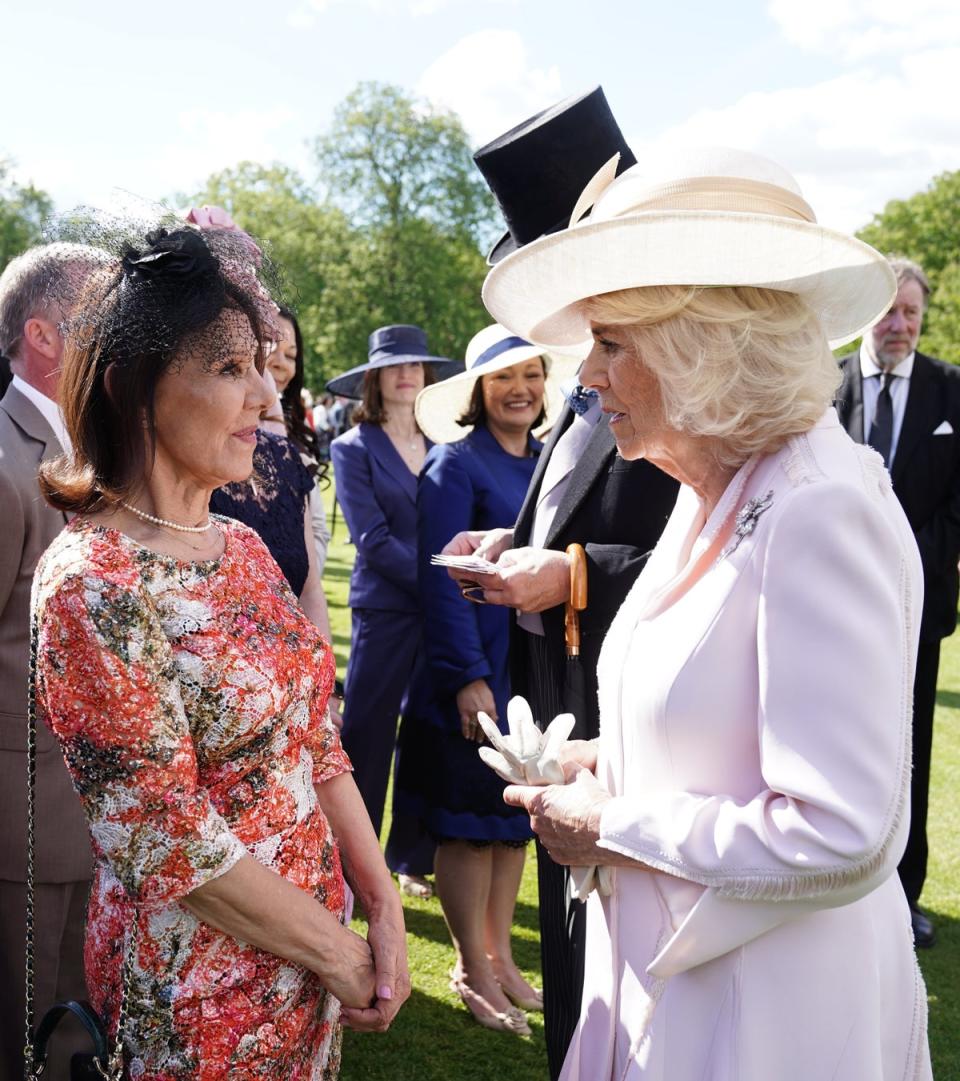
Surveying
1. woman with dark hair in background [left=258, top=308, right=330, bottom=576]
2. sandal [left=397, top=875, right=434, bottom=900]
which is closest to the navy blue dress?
woman with dark hair in background [left=258, top=308, right=330, bottom=576]

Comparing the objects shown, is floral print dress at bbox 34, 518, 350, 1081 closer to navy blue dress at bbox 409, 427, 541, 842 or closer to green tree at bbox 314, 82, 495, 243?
navy blue dress at bbox 409, 427, 541, 842

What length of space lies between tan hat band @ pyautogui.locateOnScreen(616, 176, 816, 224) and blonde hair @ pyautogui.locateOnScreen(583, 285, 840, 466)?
0.13 metres

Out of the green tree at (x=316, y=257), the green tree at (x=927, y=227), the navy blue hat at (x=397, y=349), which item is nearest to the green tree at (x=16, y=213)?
the green tree at (x=316, y=257)

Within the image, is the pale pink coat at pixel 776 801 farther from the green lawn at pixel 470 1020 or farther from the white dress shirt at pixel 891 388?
the white dress shirt at pixel 891 388

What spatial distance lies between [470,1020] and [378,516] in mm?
2325

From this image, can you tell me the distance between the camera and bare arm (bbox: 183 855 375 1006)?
177 cm

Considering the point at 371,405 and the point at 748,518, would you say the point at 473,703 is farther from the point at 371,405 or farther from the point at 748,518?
the point at 748,518

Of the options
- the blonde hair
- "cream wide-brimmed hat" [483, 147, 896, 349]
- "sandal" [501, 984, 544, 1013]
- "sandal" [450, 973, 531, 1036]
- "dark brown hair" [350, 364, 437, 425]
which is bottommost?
"sandal" [501, 984, 544, 1013]

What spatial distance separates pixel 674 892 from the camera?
1.75 meters

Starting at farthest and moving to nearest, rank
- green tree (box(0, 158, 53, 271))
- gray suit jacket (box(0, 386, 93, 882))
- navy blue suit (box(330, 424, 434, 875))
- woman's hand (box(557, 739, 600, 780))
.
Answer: green tree (box(0, 158, 53, 271))
navy blue suit (box(330, 424, 434, 875))
gray suit jacket (box(0, 386, 93, 882))
woman's hand (box(557, 739, 600, 780))

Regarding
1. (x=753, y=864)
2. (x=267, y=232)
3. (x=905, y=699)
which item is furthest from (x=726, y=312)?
(x=267, y=232)

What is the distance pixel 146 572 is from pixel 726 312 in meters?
1.06

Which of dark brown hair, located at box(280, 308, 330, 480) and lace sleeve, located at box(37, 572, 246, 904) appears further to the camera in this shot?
dark brown hair, located at box(280, 308, 330, 480)

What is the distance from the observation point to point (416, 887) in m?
5.09
